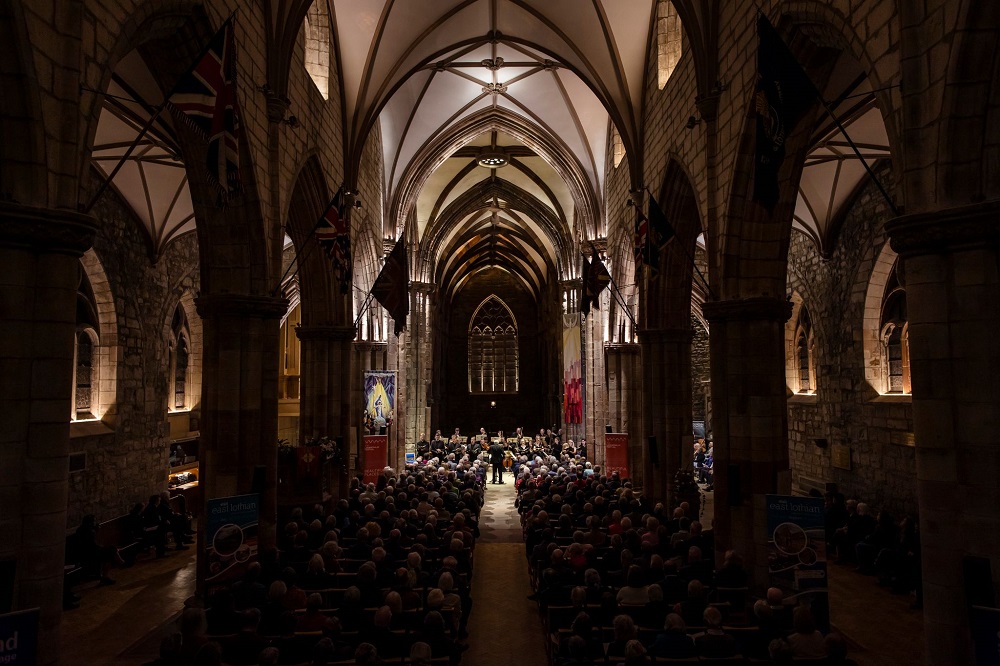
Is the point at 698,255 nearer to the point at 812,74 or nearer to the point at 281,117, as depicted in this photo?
the point at 812,74

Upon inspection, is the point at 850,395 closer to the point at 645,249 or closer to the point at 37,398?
the point at 645,249

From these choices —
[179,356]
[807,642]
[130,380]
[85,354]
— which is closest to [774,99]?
[807,642]

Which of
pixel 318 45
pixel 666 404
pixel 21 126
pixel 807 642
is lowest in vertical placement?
pixel 807 642

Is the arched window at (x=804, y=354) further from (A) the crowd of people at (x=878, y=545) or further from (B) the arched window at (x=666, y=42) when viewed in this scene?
(B) the arched window at (x=666, y=42)

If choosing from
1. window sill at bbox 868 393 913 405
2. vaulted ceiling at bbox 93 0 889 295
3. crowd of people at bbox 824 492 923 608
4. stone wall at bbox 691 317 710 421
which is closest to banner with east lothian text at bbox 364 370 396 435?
vaulted ceiling at bbox 93 0 889 295

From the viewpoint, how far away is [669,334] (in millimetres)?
15172

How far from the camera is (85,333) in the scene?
14.8 meters

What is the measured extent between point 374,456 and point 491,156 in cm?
1645

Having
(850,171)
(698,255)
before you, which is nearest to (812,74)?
(850,171)

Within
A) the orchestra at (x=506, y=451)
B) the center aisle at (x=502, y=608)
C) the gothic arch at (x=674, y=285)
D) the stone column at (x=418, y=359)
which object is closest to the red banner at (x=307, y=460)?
the center aisle at (x=502, y=608)

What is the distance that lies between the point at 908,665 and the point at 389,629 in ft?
21.2

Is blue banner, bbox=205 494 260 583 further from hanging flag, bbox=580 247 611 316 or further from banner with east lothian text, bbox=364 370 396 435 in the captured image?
hanging flag, bbox=580 247 611 316

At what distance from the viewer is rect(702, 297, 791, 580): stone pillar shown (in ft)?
31.2

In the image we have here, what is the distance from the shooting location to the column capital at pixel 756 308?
381 inches
